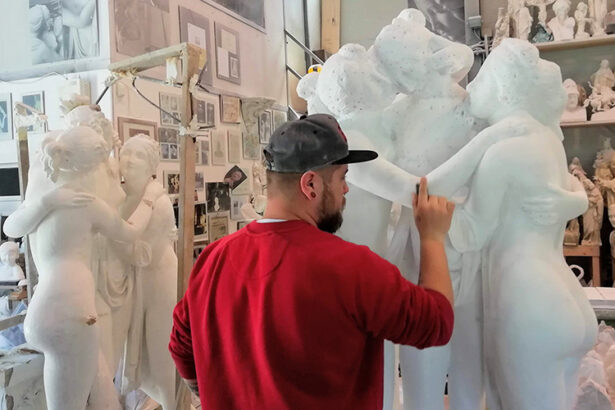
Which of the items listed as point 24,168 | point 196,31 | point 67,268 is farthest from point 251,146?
point 67,268

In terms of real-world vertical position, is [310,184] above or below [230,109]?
below

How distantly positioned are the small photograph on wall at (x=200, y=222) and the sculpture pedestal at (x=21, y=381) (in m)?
2.01

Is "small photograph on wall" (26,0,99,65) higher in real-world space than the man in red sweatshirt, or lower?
higher

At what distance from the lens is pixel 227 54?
15.7 ft

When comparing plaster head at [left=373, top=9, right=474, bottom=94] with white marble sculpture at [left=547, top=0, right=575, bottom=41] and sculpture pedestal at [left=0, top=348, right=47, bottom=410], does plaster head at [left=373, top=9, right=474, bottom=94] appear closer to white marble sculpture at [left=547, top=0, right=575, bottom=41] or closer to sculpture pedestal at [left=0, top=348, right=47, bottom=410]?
sculpture pedestal at [left=0, top=348, right=47, bottom=410]

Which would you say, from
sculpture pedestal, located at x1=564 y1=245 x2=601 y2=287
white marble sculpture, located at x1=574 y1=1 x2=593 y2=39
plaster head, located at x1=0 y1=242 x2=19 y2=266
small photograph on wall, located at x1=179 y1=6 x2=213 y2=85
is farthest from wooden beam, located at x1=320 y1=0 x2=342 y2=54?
plaster head, located at x1=0 y1=242 x2=19 y2=266

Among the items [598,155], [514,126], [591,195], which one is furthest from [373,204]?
[598,155]

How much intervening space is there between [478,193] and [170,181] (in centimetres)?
277

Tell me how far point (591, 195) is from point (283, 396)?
445 cm

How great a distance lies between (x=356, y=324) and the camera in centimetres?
109

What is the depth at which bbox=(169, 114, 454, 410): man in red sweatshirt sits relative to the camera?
3.47 feet

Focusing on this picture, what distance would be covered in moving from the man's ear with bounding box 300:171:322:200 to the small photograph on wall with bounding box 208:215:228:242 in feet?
11.5

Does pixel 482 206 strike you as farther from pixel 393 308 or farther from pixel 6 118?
pixel 6 118

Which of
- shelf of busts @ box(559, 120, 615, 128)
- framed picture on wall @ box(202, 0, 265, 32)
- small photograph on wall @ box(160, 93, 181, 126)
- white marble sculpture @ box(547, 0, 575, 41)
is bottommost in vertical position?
shelf of busts @ box(559, 120, 615, 128)
